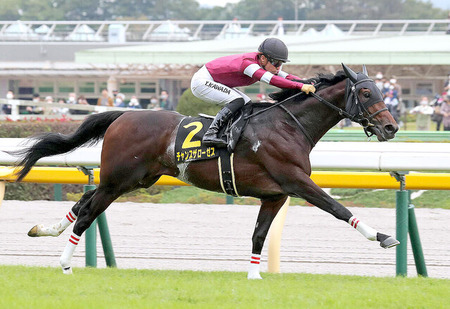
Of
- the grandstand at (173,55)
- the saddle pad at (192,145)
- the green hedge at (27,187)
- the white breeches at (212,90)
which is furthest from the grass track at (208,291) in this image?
the grandstand at (173,55)

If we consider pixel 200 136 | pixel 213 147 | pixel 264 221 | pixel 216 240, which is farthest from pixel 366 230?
pixel 216 240

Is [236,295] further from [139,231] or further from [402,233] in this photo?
[139,231]

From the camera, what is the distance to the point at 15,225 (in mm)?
8312

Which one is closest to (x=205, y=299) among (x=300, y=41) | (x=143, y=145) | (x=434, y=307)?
(x=434, y=307)

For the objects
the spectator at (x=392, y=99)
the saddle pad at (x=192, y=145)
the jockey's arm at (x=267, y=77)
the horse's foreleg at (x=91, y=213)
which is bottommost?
the spectator at (x=392, y=99)

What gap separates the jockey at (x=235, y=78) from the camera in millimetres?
5520

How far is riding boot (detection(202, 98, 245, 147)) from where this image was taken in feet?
18.0

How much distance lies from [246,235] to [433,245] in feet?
5.55

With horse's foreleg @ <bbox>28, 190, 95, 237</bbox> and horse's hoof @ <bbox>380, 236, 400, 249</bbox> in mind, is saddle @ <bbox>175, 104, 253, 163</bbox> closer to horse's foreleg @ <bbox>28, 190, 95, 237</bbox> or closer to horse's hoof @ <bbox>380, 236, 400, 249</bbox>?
horse's foreleg @ <bbox>28, 190, 95, 237</bbox>

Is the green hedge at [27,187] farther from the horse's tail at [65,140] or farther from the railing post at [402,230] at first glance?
the railing post at [402,230]

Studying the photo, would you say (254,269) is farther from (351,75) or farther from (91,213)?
(351,75)

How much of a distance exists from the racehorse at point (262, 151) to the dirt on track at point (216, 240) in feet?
2.96

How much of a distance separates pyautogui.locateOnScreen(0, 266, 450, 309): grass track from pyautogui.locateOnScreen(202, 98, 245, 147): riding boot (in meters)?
0.85

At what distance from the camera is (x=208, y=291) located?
15.1ft
